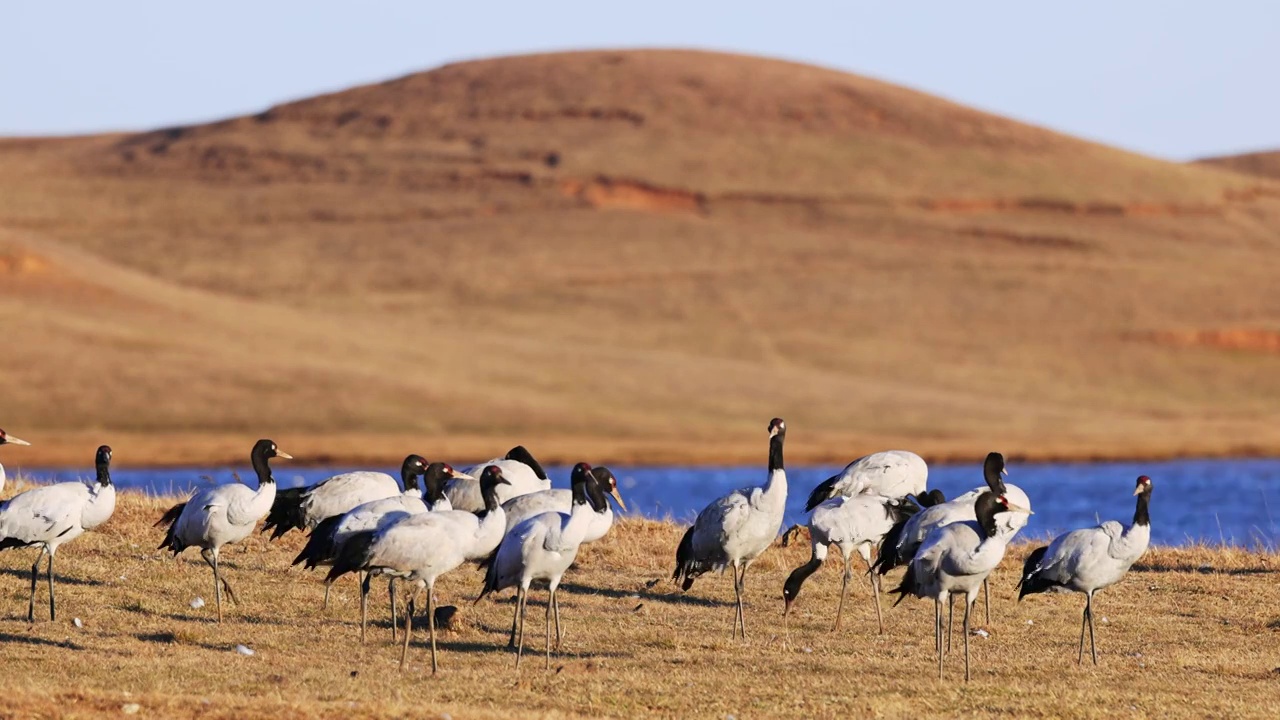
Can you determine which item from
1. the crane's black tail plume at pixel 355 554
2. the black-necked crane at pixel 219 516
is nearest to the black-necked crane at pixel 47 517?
the black-necked crane at pixel 219 516

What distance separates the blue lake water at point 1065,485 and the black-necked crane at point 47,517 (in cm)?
2259

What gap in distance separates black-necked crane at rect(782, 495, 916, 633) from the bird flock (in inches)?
0.7

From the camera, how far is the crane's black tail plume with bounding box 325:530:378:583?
48.3 ft

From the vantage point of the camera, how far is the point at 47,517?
1584 centimetres

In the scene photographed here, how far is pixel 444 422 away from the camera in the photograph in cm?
6253

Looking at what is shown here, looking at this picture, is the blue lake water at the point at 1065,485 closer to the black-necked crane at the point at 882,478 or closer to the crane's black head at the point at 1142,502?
the black-necked crane at the point at 882,478

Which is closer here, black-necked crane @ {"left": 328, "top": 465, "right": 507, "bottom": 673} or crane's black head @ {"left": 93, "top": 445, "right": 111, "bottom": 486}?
black-necked crane @ {"left": 328, "top": 465, "right": 507, "bottom": 673}

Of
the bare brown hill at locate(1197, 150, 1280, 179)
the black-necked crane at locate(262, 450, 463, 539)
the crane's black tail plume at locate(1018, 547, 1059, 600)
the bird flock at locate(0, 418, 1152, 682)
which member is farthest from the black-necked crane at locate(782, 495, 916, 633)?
the bare brown hill at locate(1197, 150, 1280, 179)

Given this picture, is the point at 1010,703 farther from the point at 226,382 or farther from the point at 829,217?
the point at 829,217

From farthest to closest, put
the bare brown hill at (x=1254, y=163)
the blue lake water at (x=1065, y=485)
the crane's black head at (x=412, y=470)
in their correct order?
the bare brown hill at (x=1254, y=163), the blue lake water at (x=1065, y=485), the crane's black head at (x=412, y=470)

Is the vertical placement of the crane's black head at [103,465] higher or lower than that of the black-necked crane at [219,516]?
higher

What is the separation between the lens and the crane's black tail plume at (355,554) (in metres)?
14.7

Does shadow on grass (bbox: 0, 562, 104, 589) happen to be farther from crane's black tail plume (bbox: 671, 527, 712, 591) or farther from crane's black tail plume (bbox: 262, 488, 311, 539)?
crane's black tail plume (bbox: 671, 527, 712, 591)

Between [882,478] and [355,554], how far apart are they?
6.95m
